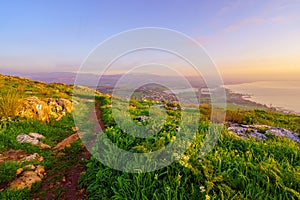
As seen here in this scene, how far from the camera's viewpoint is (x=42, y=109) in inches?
419

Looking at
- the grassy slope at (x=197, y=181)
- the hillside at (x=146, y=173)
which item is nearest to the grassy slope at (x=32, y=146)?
the hillside at (x=146, y=173)

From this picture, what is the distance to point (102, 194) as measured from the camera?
4.39m

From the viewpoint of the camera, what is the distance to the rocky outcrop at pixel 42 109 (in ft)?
33.0

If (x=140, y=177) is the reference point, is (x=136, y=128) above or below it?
above

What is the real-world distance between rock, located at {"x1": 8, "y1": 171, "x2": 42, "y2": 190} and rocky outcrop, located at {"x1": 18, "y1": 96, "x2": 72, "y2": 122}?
17.1ft

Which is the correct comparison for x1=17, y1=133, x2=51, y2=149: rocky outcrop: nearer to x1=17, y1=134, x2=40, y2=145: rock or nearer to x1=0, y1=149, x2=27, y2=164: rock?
x1=17, y1=134, x2=40, y2=145: rock

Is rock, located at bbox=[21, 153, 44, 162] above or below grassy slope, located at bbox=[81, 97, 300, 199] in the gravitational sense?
below

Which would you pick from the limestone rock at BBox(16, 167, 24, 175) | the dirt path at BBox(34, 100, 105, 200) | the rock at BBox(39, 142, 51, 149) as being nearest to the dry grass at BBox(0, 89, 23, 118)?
the rock at BBox(39, 142, 51, 149)

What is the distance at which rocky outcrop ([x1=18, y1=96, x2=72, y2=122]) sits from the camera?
10.1 m

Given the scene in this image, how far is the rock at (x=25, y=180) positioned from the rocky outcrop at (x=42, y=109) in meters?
5.21

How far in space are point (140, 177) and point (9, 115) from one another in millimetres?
7918

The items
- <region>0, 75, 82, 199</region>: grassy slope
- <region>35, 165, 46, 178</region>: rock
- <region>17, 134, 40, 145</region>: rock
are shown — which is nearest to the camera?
<region>0, 75, 82, 199</region>: grassy slope

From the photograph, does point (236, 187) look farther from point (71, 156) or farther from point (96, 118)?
point (96, 118)

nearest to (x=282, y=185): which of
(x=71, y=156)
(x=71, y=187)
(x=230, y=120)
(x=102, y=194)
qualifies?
(x=102, y=194)
